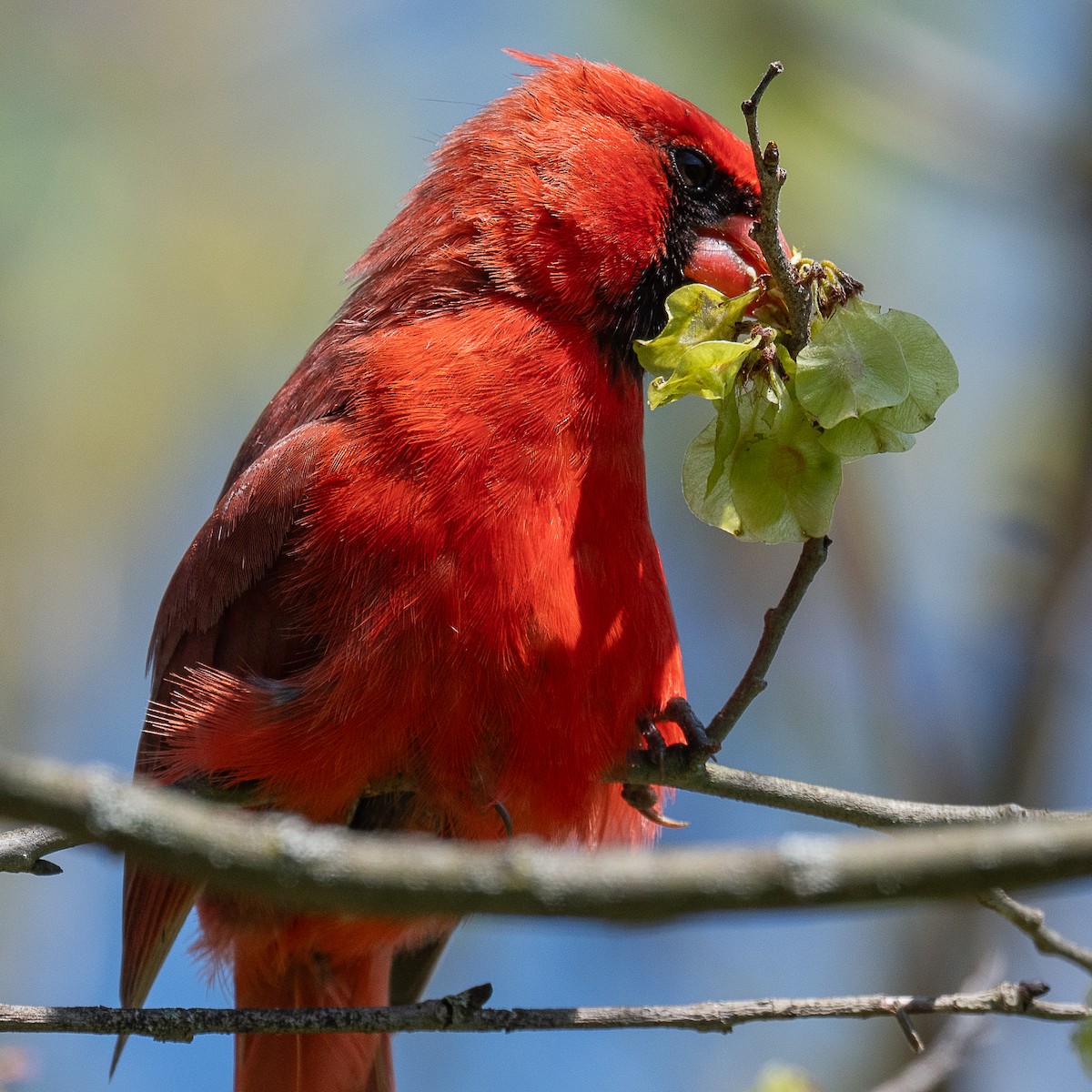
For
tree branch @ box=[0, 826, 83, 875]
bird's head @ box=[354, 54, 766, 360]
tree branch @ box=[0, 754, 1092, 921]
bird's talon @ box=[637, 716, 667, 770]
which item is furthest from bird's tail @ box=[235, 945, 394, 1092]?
tree branch @ box=[0, 754, 1092, 921]

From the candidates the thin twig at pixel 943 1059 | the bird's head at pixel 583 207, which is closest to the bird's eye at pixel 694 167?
the bird's head at pixel 583 207

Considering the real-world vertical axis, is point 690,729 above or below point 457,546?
below

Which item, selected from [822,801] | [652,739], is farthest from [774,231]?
[652,739]

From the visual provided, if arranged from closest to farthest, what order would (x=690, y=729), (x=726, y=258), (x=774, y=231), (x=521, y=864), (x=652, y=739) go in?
(x=521, y=864)
(x=774, y=231)
(x=690, y=729)
(x=652, y=739)
(x=726, y=258)

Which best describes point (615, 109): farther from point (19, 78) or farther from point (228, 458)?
point (19, 78)

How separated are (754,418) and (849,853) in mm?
1049

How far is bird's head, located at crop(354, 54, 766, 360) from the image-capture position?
314 centimetres

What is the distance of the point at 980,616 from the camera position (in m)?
5.66

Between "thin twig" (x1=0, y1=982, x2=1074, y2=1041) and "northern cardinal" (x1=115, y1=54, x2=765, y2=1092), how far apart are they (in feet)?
1.43

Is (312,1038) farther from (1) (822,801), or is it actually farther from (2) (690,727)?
(1) (822,801)

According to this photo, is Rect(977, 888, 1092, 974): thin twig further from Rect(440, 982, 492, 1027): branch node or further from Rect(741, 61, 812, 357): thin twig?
Rect(741, 61, 812, 357): thin twig

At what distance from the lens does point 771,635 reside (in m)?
2.30

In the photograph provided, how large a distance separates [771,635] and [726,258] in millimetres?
1275

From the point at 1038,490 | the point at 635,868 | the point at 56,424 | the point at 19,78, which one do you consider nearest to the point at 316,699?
the point at 635,868
